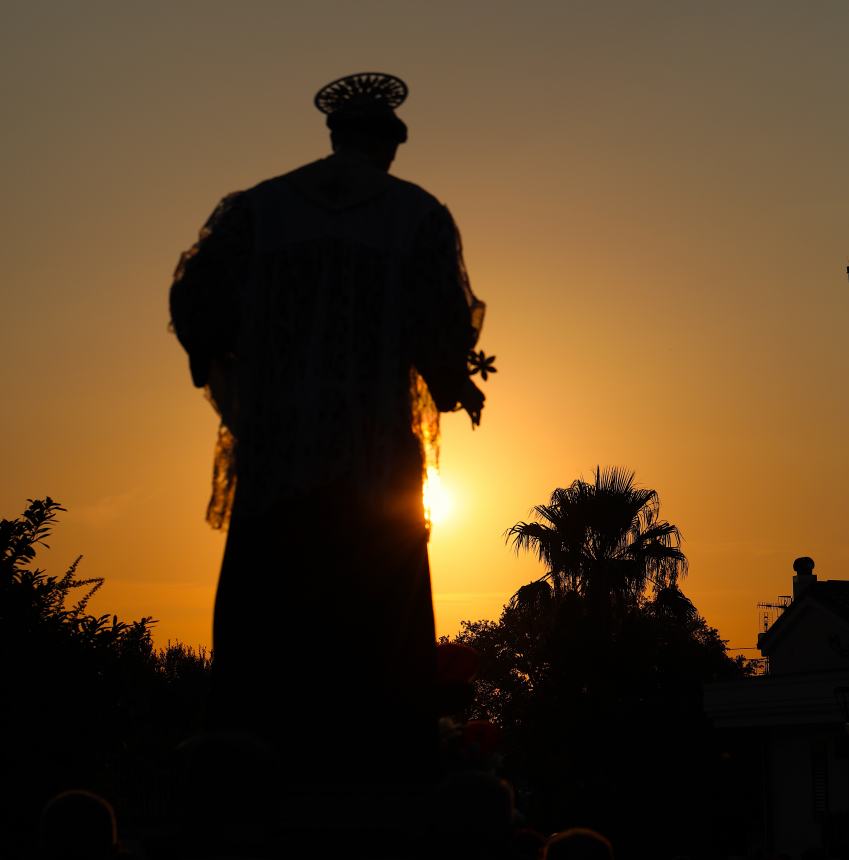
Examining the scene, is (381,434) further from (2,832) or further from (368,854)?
(2,832)

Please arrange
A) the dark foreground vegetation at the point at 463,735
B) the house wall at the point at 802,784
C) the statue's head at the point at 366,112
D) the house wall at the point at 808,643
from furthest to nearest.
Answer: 1. the house wall at the point at 808,643
2. the house wall at the point at 802,784
3. the statue's head at the point at 366,112
4. the dark foreground vegetation at the point at 463,735

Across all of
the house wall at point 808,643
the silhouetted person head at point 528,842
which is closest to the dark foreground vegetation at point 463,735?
the silhouetted person head at point 528,842

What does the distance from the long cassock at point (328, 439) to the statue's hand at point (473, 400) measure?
0.05 meters

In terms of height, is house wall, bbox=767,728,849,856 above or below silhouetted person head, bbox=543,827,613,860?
above

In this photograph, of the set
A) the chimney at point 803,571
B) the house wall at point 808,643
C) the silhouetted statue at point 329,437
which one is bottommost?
the silhouetted statue at point 329,437

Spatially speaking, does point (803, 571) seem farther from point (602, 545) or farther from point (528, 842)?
point (528, 842)

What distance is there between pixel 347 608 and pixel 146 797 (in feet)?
77.3

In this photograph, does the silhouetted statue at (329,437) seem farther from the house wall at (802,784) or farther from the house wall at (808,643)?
the house wall at (808,643)

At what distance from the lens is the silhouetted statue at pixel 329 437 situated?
4238mm

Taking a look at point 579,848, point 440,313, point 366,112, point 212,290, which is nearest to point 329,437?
point 440,313

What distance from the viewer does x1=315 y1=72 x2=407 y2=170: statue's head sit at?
16.3 feet

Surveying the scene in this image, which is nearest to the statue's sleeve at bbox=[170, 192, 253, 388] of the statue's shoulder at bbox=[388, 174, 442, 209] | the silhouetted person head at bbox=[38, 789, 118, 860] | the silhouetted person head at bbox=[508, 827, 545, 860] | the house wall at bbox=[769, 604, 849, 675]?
the statue's shoulder at bbox=[388, 174, 442, 209]

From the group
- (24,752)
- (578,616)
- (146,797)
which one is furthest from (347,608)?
(578,616)

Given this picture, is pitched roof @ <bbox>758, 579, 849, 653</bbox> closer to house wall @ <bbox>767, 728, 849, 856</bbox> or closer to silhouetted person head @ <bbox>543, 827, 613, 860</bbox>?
house wall @ <bbox>767, 728, 849, 856</bbox>
